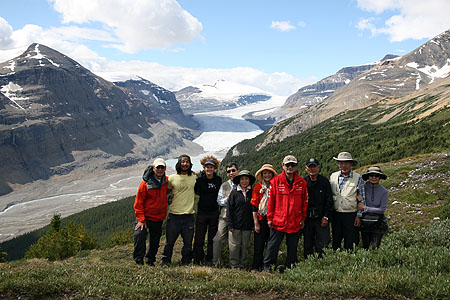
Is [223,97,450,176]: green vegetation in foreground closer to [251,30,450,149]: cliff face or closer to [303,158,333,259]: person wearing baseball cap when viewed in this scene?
[251,30,450,149]: cliff face

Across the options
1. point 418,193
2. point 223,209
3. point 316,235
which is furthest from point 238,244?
point 418,193

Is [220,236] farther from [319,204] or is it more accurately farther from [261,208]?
[319,204]

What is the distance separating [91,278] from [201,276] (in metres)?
2.33

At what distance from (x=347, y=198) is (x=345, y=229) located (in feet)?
2.95

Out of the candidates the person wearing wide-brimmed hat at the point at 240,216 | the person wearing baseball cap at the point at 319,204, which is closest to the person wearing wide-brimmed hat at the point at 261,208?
the person wearing wide-brimmed hat at the point at 240,216

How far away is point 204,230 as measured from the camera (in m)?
10.2

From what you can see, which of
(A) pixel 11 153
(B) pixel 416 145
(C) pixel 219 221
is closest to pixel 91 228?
(B) pixel 416 145

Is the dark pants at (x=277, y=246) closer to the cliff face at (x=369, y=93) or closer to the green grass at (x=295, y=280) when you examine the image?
the green grass at (x=295, y=280)

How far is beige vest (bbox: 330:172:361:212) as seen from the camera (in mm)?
8836

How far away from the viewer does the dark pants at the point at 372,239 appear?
8.83 metres

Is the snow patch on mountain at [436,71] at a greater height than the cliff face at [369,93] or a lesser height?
greater

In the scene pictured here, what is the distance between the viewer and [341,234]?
9203 mm

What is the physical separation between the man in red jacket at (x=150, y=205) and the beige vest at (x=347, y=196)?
4.95 meters

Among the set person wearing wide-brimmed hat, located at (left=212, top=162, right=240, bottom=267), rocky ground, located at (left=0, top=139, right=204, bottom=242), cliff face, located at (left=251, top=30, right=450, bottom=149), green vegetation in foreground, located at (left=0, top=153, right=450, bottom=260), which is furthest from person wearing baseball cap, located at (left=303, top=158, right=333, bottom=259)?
cliff face, located at (left=251, top=30, right=450, bottom=149)
